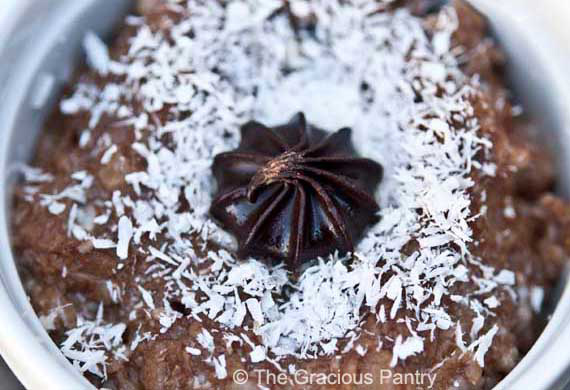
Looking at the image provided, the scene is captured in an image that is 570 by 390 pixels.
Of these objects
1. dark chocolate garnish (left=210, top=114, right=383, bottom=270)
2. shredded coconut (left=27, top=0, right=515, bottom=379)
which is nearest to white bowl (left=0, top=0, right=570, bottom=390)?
shredded coconut (left=27, top=0, right=515, bottom=379)

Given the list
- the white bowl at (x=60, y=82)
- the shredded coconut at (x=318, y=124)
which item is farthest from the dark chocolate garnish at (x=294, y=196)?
the white bowl at (x=60, y=82)

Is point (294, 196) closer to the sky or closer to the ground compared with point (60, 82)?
closer to the ground

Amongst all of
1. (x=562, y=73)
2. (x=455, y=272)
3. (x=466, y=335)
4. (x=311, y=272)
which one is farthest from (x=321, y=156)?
(x=562, y=73)

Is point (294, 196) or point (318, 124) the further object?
point (318, 124)

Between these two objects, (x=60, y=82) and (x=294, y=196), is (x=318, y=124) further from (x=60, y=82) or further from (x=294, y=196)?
(x=60, y=82)

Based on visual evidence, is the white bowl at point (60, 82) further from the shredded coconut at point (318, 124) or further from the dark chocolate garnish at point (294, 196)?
the dark chocolate garnish at point (294, 196)

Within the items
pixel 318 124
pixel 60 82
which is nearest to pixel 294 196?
pixel 318 124
